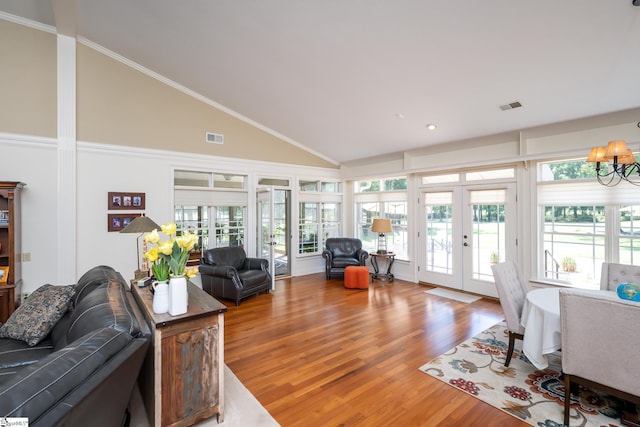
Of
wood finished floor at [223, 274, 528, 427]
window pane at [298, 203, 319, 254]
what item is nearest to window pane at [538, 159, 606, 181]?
wood finished floor at [223, 274, 528, 427]

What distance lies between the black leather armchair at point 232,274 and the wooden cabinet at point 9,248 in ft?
7.68

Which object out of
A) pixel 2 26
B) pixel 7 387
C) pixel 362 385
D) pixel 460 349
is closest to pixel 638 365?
pixel 460 349

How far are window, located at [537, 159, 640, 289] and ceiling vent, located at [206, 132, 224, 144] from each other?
5551 mm

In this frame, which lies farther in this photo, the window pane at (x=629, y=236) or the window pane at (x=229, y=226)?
the window pane at (x=229, y=226)

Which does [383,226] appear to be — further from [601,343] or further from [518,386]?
[601,343]

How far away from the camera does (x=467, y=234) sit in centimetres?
547

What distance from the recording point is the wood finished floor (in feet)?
7.34

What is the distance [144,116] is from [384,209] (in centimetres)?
515

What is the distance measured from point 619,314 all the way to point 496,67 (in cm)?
270

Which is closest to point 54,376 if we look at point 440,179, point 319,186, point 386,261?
point 440,179

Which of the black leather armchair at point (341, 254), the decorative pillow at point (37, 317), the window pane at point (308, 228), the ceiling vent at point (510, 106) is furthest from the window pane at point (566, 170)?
the decorative pillow at point (37, 317)

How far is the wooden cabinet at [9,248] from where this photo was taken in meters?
3.56

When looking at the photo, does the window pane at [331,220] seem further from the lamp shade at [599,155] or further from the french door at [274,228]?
the lamp shade at [599,155]

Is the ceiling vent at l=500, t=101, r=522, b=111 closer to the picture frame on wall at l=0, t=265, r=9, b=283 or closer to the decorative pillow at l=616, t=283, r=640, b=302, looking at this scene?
the decorative pillow at l=616, t=283, r=640, b=302
